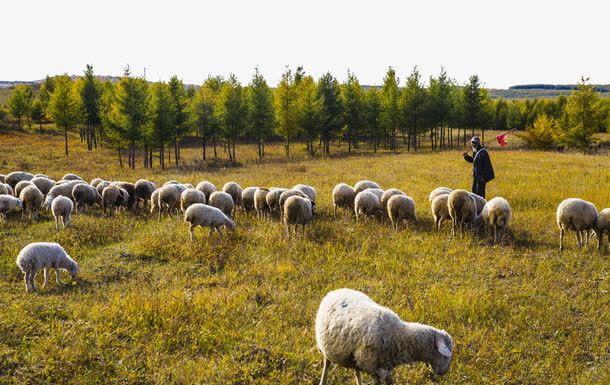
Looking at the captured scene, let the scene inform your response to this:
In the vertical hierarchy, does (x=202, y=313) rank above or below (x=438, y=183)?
below

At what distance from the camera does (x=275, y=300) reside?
7.61 metres

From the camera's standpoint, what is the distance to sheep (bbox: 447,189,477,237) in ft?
38.0

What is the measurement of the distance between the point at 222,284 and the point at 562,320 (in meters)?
6.82

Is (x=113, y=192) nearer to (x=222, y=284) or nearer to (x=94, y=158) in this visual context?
(x=222, y=284)

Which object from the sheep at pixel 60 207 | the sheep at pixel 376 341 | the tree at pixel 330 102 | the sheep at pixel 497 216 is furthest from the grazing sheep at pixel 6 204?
the tree at pixel 330 102

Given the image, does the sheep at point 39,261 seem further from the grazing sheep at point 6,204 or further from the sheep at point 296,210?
the grazing sheep at point 6,204

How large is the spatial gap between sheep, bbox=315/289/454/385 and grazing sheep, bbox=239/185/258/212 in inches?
457

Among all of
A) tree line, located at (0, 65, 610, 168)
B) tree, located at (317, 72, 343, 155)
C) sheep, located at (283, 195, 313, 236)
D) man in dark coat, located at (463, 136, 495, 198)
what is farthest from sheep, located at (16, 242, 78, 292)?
tree, located at (317, 72, 343, 155)

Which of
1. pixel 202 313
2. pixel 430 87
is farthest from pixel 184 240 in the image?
pixel 430 87

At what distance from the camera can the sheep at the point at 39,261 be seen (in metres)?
8.12

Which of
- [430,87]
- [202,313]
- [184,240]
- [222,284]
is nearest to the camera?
[202,313]

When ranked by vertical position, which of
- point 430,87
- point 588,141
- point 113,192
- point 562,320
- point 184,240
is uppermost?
point 430,87

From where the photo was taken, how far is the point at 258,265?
30.8 feet

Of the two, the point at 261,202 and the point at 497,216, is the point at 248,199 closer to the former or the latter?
the point at 261,202
